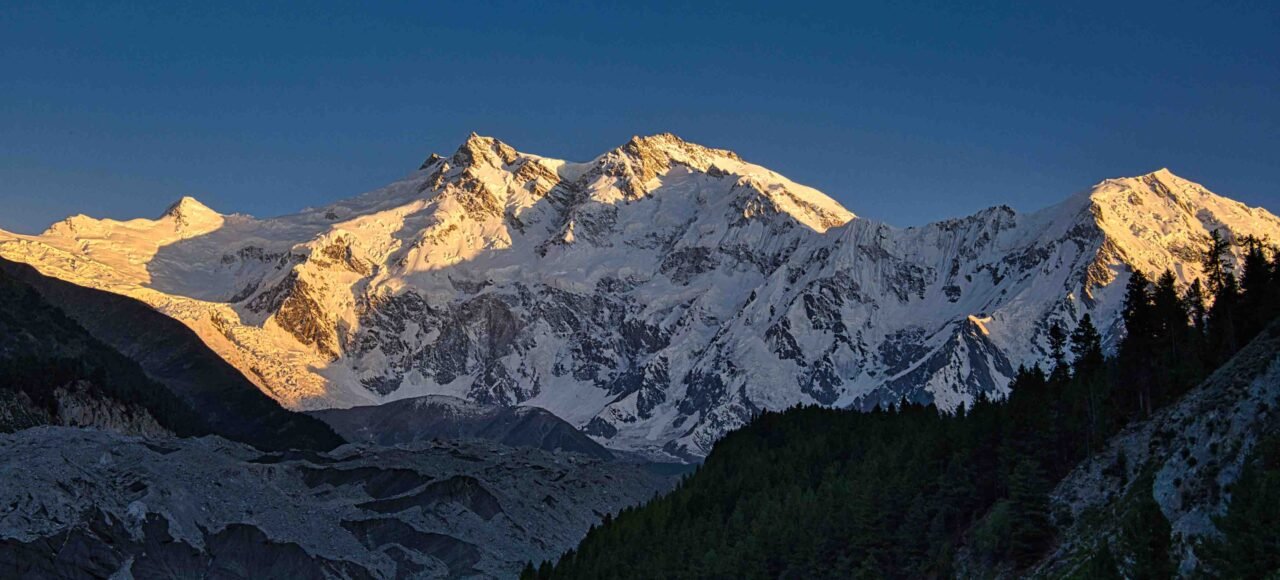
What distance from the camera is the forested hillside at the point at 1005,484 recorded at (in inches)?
4318

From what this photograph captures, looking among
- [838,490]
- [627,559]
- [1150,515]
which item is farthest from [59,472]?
[1150,515]

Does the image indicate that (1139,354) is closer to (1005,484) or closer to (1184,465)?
(1005,484)

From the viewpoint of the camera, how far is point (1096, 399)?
127438 mm

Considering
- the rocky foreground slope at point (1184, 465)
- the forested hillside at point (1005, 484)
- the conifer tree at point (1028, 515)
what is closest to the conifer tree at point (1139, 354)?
the forested hillside at point (1005, 484)

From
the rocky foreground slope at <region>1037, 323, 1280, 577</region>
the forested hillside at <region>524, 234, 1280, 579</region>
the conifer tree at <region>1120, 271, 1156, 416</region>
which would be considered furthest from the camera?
the conifer tree at <region>1120, 271, 1156, 416</region>

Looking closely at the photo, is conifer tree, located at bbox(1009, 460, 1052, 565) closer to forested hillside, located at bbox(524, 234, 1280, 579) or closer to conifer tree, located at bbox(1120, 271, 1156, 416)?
forested hillside, located at bbox(524, 234, 1280, 579)

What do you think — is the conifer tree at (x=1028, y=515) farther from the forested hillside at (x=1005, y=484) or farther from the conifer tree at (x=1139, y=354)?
the conifer tree at (x=1139, y=354)

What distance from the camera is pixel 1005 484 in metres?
124

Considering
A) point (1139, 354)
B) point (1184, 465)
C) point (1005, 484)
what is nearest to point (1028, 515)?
point (1005, 484)

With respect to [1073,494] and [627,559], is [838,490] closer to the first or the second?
[627,559]

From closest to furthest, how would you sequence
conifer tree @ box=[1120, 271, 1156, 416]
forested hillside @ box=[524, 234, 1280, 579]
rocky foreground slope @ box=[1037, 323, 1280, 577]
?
rocky foreground slope @ box=[1037, 323, 1280, 577] → forested hillside @ box=[524, 234, 1280, 579] → conifer tree @ box=[1120, 271, 1156, 416]

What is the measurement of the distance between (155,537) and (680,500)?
67.9 metres

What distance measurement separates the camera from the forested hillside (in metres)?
110

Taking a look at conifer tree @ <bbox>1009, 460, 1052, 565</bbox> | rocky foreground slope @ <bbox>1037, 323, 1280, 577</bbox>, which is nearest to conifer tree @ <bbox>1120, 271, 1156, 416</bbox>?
rocky foreground slope @ <bbox>1037, 323, 1280, 577</bbox>
